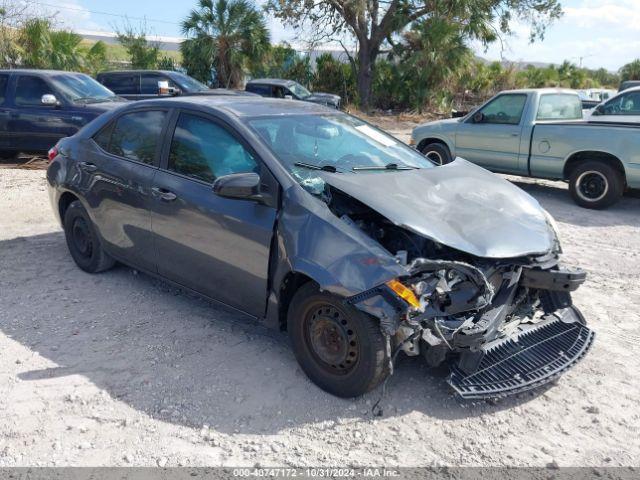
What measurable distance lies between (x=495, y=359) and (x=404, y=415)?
68 centimetres

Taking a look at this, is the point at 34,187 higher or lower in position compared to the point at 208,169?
lower

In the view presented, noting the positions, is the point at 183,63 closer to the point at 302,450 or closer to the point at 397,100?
the point at 397,100

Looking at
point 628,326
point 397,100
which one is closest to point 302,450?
point 628,326

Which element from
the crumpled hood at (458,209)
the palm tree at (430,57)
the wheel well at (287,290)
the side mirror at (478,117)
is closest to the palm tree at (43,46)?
the palm tree at (430,57)

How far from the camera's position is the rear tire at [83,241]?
17.4 feet

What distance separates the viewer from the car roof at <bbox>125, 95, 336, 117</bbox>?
425 cm

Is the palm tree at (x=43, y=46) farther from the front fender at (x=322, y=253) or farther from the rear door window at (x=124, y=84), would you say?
the front fender at (x=322, y=253)

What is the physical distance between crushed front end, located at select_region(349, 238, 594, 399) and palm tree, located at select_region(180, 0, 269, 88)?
21.6 m

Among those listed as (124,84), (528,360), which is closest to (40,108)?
(124,84)

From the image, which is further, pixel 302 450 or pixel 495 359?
pixel 495 359

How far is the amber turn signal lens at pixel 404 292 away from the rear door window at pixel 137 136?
237cm

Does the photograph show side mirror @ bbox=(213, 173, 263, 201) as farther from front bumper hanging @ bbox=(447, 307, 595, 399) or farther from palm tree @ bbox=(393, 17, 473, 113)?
palm tree @ bbox=(393, 17, 473, 113)

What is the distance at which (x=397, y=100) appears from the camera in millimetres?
27000

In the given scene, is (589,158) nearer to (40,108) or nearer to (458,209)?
(458,209)
